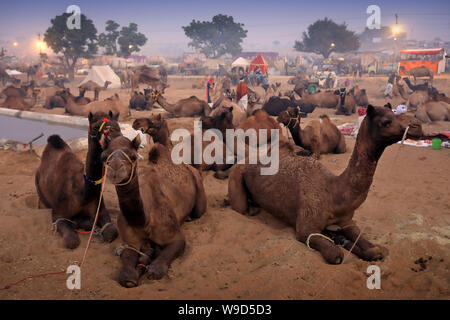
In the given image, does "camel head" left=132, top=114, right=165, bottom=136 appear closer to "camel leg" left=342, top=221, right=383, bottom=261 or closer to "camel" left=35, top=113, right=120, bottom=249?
"camel" left=35, top=113, right=120, bottom=249

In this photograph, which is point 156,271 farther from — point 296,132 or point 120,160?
point 296,132

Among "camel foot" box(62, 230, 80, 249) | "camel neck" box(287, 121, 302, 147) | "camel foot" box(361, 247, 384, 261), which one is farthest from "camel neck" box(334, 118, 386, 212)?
"camel neck" box(287, 121, 302, 147)

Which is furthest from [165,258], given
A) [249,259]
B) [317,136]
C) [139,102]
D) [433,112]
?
[139,102]

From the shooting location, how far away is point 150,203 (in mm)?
4387

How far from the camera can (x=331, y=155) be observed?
10.2 m

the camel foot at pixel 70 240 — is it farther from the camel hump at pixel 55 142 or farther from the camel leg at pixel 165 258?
the camel hump at pixel 55 142

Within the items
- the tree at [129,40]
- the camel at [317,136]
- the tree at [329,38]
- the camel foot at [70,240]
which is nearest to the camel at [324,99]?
the camel at [317,136]

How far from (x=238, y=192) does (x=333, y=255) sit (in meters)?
2.09

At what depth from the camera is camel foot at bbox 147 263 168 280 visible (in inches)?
155

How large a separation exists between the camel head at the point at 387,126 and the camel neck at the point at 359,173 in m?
0.07

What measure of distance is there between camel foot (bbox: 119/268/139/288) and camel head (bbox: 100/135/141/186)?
102 cm

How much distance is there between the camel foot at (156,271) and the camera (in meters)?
3.94
